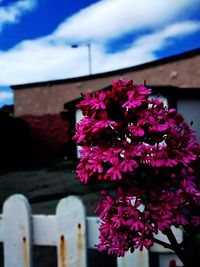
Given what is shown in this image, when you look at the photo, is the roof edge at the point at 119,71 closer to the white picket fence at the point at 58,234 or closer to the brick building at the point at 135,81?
the brick building at the point at 135,81

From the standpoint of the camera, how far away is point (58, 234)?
6.45ft

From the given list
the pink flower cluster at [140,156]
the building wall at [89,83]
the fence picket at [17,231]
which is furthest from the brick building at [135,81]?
the pink flower cluster at [140,156]

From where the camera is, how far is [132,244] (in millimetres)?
1299

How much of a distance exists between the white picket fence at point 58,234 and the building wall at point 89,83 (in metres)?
15.1

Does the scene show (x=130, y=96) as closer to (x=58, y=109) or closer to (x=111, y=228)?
(x=111, y=228)

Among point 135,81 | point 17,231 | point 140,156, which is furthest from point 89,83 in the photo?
point 140,156

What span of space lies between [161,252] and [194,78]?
15260 mm

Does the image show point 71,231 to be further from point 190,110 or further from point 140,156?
point 190,110

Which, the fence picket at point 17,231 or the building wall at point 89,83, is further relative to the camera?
the building wall at point 89,83

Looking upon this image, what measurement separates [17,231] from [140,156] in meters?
1.13

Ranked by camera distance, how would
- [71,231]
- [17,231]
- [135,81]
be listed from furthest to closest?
[135,81] < [17,231] < [71,231]

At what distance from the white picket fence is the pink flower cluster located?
658 millimetres

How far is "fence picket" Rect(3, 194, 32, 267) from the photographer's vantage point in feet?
6.64

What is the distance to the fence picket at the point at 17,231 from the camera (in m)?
2.03
